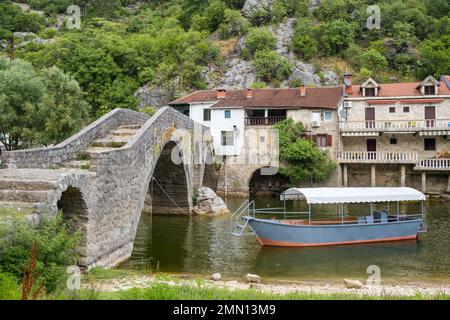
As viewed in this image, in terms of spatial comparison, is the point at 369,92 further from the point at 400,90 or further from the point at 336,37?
the point at 336,37

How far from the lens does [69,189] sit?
12.3m

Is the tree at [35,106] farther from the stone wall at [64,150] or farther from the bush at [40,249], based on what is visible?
the bush at [40,249]

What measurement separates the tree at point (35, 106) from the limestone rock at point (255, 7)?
36.7 m

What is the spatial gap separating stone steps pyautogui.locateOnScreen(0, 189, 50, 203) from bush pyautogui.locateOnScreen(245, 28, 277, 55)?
1879 inches

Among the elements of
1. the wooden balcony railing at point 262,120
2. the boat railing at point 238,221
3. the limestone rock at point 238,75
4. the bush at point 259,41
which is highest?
the bush at point 259,41

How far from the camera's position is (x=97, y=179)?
13.6 meters

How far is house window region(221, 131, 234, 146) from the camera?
1555 inches

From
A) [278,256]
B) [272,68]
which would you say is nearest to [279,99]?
[272,68]

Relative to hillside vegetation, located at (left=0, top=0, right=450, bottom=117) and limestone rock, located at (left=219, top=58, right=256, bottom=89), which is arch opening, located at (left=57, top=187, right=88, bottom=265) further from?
limestone rock, located at (left=219, top=58, right=256, bottom=89)

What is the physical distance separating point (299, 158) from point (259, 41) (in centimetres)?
2438

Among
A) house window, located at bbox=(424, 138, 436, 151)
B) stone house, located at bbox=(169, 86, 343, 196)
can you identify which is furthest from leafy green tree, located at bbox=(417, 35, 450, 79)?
stone house, located at bbox=(169, 86, 343, 196)

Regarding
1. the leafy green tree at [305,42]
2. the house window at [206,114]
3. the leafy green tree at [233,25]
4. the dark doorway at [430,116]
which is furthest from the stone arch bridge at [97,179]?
the leafy green tree at [233,25]

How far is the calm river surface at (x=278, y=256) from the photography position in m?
16.1

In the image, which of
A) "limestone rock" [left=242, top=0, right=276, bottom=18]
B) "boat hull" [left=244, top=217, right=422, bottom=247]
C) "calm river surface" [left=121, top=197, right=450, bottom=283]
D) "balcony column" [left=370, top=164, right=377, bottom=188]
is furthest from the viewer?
"limestone rock" [left=242, top=0, right=276, bottom=18]
